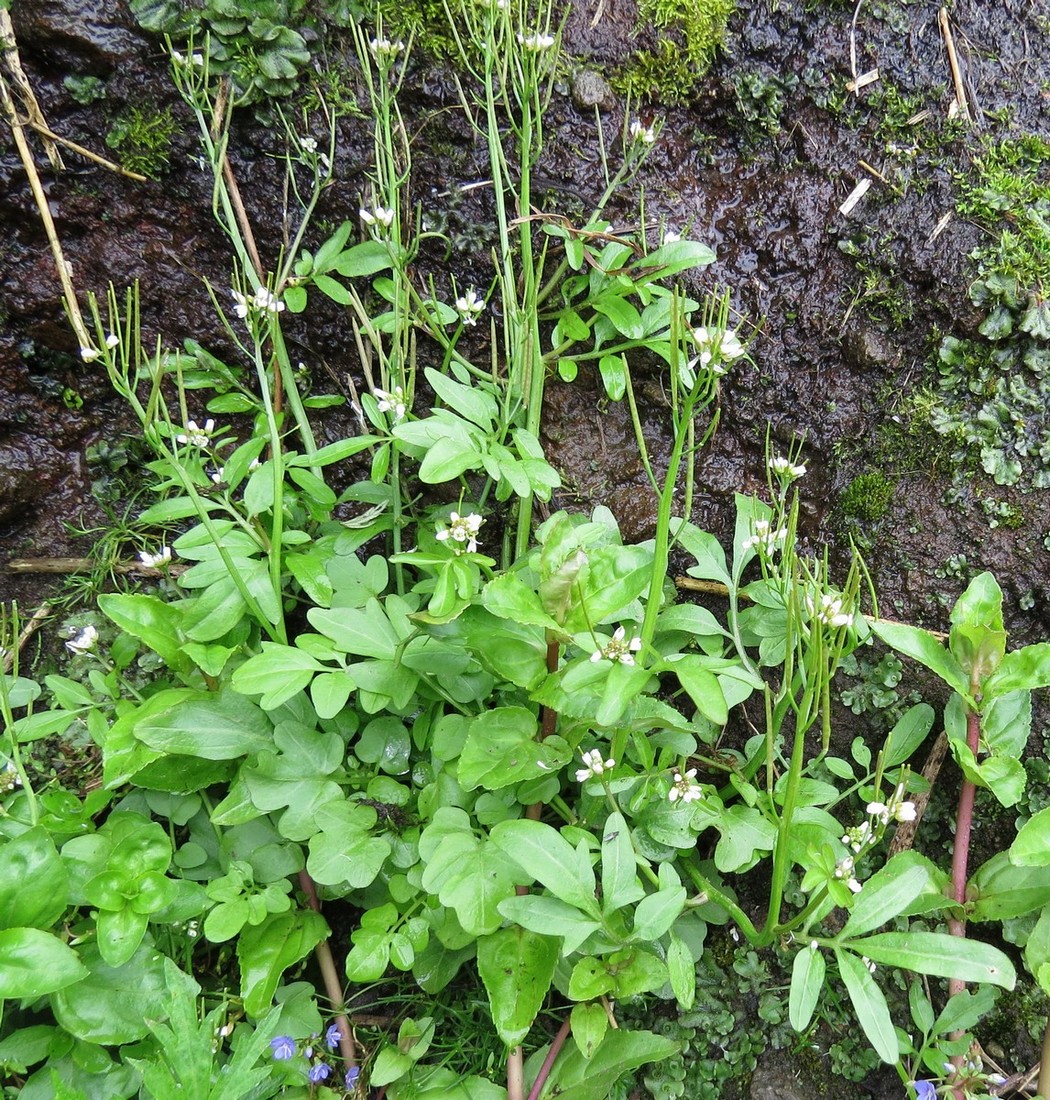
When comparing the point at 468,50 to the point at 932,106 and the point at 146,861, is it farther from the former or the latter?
the point at 146,861

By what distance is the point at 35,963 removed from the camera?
55.0 inches

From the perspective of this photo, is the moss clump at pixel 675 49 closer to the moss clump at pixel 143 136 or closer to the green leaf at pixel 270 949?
the moss clump at pixel 143 136

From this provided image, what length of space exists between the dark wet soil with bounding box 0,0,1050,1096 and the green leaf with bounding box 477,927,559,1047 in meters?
0.99

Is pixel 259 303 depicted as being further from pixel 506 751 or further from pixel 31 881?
pixel 31 881

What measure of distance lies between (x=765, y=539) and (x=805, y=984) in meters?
0.84

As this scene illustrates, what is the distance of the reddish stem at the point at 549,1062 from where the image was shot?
1.62 m

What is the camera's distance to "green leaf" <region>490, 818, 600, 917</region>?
1.43 meters

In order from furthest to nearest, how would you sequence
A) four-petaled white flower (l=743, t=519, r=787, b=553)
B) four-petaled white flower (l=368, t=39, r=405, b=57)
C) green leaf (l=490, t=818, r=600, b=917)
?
1. four-petaled white flower (l=368, t=39, r=405, b=57)
2. four-petaled white flower (l=743, t=519, r=787, b=553)
3. green leaf (l=490, t=818, r=600, b=917)

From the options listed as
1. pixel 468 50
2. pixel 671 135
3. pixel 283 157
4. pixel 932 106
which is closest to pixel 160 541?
pixel 283 157

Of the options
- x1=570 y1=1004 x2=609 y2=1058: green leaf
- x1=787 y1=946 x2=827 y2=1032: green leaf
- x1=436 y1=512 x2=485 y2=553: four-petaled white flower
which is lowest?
x1=570 y1=1004 x2=609 y2=1058: green leaf

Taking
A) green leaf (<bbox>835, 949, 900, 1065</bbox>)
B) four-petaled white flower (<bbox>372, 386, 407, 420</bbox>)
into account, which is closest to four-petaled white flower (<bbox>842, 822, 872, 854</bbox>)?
green leaf (<bbox>835, 949, 900, 1065</bbox>)

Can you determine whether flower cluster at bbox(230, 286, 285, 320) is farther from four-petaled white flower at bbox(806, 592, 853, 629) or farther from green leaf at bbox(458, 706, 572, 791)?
four-petaled white flower at bbox(806, 592, 853, 629)

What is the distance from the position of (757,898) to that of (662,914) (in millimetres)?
599

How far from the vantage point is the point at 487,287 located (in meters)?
2.14
